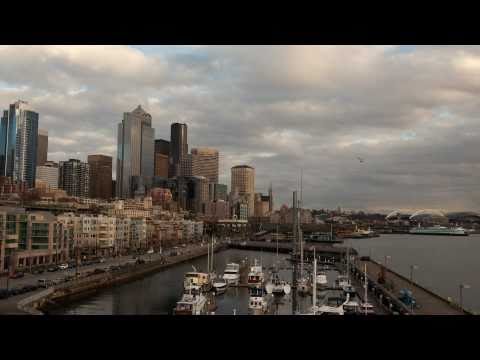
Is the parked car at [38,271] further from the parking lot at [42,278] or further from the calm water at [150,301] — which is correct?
the calm water at [150,301]

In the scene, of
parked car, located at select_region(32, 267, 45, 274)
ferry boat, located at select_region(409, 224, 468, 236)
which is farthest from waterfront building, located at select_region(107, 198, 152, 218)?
ferry boat, located at select_region(409, 224, 468, 236)

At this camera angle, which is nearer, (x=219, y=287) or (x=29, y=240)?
(x=219, y=287)

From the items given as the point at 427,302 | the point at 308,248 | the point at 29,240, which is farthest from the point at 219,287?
the point at 308,248

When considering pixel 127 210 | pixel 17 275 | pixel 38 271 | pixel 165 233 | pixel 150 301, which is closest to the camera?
pixel 150 301

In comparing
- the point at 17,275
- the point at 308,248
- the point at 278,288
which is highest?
the point at 17,275

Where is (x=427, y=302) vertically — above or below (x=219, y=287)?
above

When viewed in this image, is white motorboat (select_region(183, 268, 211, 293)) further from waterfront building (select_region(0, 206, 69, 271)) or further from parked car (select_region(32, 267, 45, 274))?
waterfront building (select_region(0, 206, 69, 271))

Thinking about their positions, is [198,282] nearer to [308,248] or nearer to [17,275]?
[17,275]

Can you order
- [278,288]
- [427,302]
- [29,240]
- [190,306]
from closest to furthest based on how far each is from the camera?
1. [427,302]
2. [190,306]
3. [278,288]
4. [29,240]
